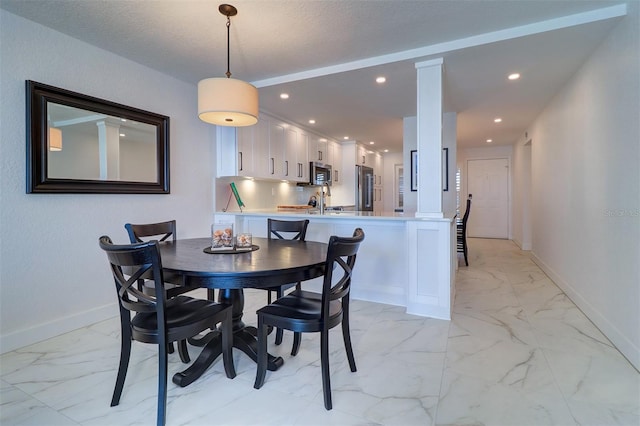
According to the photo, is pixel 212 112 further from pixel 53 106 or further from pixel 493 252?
pixel 493 252

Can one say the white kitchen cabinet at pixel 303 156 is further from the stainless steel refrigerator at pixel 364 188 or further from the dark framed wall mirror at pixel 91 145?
the dark framed wall mirror at pixel 91 145

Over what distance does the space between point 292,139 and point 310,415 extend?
4.32 m

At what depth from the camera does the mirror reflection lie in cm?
251

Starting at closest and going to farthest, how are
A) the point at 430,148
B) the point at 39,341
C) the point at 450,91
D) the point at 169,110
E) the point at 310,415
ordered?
the point at 310,415 < the point at 39,341 < the point at 430,148 < the point at 169,110 < the point at 450,91

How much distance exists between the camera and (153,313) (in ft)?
5.57

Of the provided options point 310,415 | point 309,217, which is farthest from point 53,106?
point 310,415

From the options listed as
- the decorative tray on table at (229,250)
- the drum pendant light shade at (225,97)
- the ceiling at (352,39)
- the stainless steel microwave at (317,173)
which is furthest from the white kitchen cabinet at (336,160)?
the decorative tray on table at (229,250)

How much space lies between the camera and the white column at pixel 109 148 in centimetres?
279

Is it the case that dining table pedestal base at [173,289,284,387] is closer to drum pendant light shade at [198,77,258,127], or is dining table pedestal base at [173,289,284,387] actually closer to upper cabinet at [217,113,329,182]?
drum pendant light shade at [198,77,258,127]

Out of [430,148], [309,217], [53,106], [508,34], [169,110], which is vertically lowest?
[309,217]

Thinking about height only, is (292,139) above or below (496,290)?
above

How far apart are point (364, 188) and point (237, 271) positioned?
5.71 metres

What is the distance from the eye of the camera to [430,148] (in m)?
2.85

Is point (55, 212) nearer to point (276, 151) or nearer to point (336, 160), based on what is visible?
point (276, 151)
